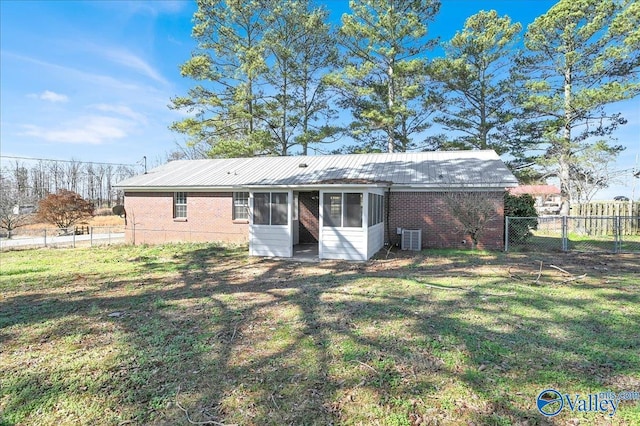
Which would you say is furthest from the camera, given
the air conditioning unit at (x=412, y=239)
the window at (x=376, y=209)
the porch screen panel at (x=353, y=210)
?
the air conditioning unit at (x=412, y=239)

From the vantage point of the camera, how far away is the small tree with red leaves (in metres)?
20.8

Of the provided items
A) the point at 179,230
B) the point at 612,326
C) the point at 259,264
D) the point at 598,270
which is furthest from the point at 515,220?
the point at 179,230

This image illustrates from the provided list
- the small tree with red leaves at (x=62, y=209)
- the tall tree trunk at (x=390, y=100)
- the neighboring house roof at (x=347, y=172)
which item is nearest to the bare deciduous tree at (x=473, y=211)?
the neighboring house roof at (x=347, y=172)

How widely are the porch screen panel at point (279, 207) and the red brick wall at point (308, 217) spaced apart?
117 inches

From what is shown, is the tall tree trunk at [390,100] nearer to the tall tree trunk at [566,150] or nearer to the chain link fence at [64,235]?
the tall tree trunk at [566,150]

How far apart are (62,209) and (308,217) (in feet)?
56.3

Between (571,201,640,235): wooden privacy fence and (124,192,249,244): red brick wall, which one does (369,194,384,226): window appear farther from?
(571,201,640,235): wooden privacy fence

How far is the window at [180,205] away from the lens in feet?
49.9

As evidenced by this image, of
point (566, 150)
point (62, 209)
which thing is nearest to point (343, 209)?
point (566, 150)

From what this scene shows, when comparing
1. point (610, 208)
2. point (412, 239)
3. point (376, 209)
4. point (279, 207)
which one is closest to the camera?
point (279, 207)

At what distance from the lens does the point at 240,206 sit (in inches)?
566

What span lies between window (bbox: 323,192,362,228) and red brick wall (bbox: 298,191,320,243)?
343 cm

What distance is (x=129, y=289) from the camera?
7.27 m

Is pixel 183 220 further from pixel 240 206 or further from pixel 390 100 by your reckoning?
pixel 390 100
